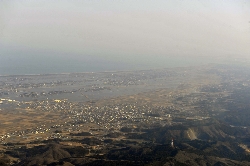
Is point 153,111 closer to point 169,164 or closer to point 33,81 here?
point 169,164

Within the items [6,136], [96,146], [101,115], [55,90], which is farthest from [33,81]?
[96,146]

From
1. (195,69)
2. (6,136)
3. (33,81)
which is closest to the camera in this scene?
(6,136)

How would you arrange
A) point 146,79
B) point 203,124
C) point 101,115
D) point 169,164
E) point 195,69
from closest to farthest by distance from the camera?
point 169,164 → point 203,124 → point 101,115 → point 146,79 → point 195,69

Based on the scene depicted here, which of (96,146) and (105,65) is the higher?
(105,65)

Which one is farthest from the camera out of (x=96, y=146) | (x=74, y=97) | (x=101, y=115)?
(x=74, y=97)

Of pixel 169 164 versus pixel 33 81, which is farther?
pixel 33 81

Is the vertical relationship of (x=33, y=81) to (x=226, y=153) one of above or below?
above

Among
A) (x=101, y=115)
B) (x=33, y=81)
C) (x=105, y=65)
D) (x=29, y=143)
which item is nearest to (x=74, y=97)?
(x=101, y=115)

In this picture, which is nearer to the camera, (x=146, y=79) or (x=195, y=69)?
(x=146, y=79)

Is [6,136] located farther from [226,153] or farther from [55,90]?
[55,90]
